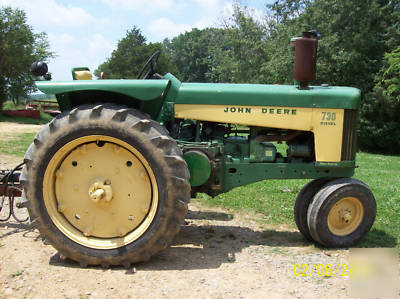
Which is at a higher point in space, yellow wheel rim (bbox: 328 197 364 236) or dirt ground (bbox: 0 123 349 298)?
yellow wheel rim (bbox: 328 197 364 236)

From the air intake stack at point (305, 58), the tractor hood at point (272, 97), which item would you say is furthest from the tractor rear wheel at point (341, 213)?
the air intake stack at point (305, 58)

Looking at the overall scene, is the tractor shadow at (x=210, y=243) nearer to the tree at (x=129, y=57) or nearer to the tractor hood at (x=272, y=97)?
the tractor hood at (x=272, y=97)

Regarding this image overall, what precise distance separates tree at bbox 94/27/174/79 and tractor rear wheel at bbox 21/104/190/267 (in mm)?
38653

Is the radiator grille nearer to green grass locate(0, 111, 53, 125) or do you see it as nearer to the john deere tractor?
the john deere tractor

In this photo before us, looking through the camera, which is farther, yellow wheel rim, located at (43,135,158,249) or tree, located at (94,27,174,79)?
tree, located at (94,27,174,79)

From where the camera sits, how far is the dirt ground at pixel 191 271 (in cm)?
351

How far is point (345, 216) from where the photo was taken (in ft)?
14.9

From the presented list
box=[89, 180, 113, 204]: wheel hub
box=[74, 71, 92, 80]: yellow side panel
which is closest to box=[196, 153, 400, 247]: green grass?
box=[89, 180, 113, 204]: wheel hub

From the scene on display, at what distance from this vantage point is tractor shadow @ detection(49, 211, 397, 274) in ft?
13.5

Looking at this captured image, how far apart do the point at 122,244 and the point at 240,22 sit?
91.8ft

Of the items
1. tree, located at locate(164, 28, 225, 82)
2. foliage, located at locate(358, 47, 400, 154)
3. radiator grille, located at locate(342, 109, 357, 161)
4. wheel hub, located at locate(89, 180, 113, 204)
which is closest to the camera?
wheel hub, located at locate(89, 180, 113, 204)

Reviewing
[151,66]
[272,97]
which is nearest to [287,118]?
[272,97]
